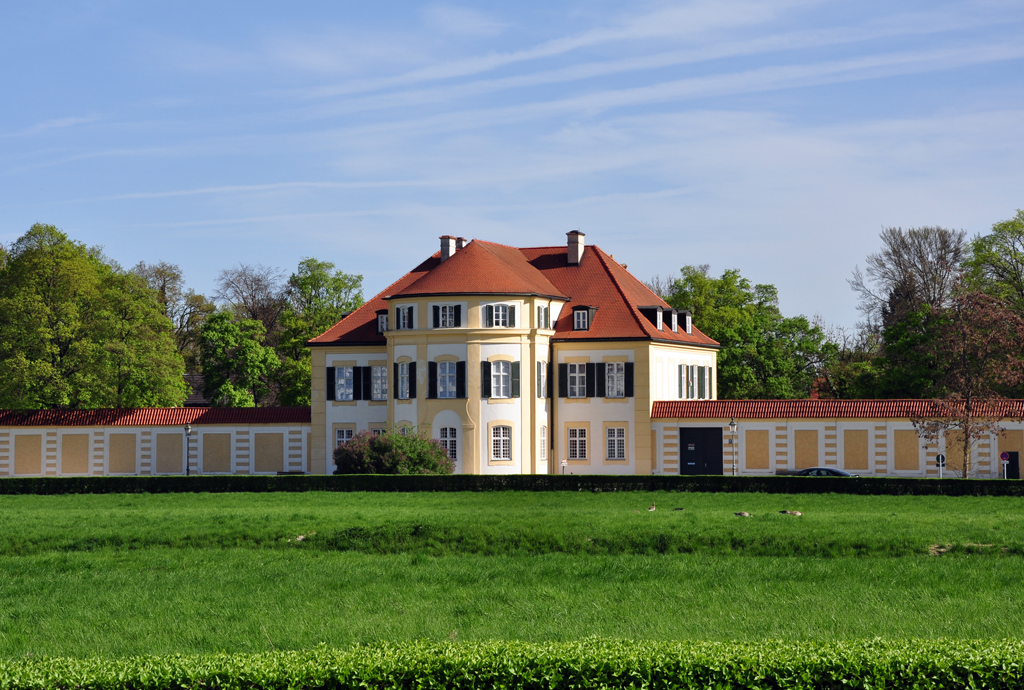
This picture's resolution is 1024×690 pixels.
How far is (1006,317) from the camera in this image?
51281 millimetres

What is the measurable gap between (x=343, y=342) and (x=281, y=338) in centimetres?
2084

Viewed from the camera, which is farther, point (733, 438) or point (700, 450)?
point (700, 450)

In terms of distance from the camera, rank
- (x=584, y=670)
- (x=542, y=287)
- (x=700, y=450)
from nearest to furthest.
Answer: (x=584, y=670) → (x=700, y=450) → (x=542, y=287)

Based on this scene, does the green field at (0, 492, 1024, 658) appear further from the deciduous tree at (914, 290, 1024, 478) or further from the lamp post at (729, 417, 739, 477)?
the lamp post at (729, 417, 739, 477)

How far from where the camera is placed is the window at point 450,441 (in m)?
55.5

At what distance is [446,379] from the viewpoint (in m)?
55.8

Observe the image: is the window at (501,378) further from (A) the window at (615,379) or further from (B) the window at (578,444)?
(A) the window at (615,379)

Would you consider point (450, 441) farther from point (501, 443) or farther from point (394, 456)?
point (394, 456)

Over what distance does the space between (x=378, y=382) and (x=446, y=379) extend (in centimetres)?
593

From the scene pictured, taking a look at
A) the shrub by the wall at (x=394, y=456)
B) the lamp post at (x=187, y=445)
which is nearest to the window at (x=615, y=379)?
the shrub by the wall at (x=394, y=456)

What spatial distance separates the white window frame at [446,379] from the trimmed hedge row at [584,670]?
42.5 meters

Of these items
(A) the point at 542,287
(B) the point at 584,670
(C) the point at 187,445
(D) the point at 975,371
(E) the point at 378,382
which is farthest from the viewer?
(C) the point at 187,445

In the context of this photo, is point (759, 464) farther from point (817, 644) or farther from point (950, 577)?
point (817, 644)

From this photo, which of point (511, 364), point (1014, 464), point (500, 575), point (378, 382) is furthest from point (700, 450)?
point (500, 575)
